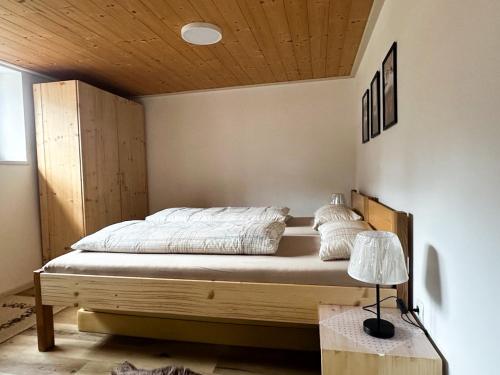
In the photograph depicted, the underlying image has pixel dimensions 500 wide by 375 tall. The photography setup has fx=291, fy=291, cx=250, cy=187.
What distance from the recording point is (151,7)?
1992 mm

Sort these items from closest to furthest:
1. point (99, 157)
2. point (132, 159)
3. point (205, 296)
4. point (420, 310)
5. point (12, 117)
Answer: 1. point (420, 310)
2. point (205, 296)
3. point (12, 117)
4. point (99, 157)
5. point (132, 159)

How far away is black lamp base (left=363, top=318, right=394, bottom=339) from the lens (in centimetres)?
115

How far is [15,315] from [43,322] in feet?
2.82

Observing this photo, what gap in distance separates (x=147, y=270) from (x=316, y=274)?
39.3 inches

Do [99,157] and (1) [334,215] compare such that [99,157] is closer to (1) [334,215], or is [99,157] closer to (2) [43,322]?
(2) [43,322]

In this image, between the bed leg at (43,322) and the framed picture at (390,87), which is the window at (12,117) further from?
the framed picture at (390,87)

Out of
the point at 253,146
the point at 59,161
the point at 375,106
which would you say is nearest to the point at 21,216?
the point at 59,161

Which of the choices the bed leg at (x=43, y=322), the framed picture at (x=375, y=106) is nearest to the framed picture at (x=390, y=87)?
the framed picture at (x=375, y=106)

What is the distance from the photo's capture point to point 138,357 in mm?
1854

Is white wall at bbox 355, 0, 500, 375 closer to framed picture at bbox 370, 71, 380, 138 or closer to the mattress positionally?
the mattress

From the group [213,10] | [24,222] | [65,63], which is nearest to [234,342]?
[213,10]

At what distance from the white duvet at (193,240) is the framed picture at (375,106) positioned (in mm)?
1100

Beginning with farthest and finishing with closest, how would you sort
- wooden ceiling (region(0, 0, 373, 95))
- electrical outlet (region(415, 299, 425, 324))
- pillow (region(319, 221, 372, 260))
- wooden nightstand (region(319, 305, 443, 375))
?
wooden ceiling (region(0, 0, 373, 95))
pillow (region(319, 221, 372, 260))
electrical outlet (region(415, 299, 425, 324))
wooden nightstand (region(319, 305, 443, 375))

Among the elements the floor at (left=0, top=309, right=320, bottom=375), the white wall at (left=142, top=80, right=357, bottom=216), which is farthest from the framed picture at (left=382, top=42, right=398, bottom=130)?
the white wall at (left=142, top=80, right=357, bottom=216)
